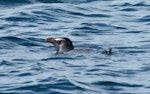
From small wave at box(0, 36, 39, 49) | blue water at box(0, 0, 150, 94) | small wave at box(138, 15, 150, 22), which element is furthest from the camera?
small wave at box(138, 15, 150, 22)

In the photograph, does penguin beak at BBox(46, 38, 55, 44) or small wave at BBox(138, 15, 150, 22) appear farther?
small wave at BBox(138, 15, 150, 22)

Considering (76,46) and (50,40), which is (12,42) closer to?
(50,40)

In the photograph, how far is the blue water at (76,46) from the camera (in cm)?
1248

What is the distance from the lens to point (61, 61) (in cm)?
1456

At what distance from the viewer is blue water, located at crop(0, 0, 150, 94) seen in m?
12.5

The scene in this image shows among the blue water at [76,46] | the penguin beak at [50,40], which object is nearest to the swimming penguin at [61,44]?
the penguin beak at [50,40]

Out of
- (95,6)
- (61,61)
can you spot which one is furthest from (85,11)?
(61,61)

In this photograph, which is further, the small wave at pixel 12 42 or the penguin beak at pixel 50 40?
the small wave at pixel 12 42

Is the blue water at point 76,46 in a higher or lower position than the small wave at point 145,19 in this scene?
higher

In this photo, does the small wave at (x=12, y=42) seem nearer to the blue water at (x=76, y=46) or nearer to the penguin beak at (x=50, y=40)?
the blue water at (x=76, y=46)

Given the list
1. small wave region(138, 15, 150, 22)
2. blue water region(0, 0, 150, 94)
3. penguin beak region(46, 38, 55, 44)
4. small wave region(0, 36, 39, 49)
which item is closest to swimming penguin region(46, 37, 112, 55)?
penguin beak region(46, 38, 55, 44)

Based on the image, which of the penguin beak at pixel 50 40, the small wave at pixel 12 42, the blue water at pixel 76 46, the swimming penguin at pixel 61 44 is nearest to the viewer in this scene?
the blue water at pixel 76 46

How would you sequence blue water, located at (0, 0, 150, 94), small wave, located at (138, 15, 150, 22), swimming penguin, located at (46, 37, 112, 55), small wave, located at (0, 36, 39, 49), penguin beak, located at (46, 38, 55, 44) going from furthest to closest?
1. small wave, located at (138, 15, 150, 22)
2. small wave, located at (0, 36, 39, 49)
3. penguin beak, located at (46, 38, 55, 44)
4. swimming penguin, located at (46, 37, 112, 55)
5. blue water, located at (0, 0, 150, 94)

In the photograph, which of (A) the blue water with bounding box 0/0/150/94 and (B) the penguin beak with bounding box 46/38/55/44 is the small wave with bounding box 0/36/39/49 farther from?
(B) the penguin beak with bounding box 46/38/55/44
